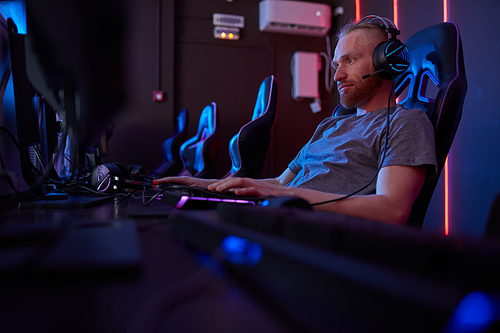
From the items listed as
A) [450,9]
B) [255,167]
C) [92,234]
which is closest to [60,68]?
[92,234]

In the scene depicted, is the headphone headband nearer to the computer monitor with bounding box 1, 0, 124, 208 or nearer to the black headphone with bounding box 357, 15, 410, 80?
the black headphone with bounding box 357, 15, 410, 80

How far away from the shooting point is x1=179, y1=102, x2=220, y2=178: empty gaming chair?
7.81 feet

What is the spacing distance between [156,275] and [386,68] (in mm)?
1028

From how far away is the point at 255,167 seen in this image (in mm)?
1760

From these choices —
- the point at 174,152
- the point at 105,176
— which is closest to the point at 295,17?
the point at 174,152

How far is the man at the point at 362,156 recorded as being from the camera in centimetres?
74

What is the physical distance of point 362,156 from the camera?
1005mm

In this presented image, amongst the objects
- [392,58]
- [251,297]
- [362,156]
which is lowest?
[251,297]

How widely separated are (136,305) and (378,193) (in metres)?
0.76

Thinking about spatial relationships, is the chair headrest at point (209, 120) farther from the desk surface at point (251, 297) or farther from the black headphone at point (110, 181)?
the desk surface at point (251, 297)

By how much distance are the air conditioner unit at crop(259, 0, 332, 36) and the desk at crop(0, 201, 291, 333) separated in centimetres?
422

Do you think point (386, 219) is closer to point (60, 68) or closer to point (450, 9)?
point (60, 68)

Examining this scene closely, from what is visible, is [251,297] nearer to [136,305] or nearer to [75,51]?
[136,305]

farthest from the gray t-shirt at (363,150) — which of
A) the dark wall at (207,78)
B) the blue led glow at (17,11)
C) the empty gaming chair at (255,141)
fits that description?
the dark wall at (207,78)
